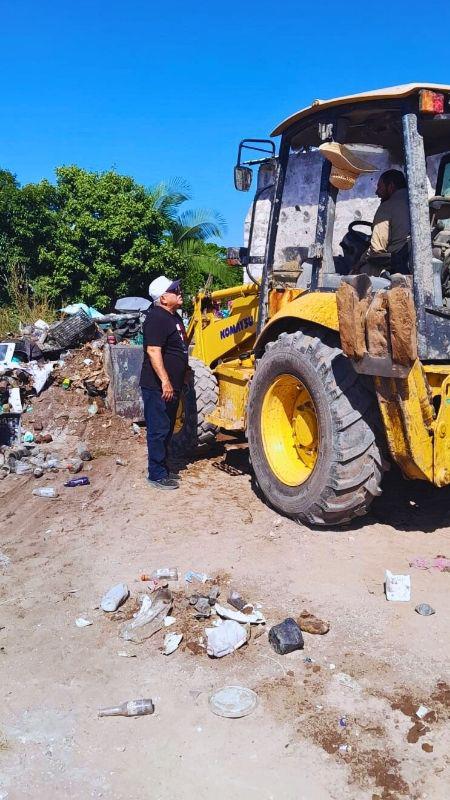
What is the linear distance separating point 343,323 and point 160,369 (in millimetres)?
2177

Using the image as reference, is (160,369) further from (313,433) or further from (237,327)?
(313,433)

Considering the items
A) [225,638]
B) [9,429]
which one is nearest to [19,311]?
[9,429]

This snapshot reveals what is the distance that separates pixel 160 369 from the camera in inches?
220

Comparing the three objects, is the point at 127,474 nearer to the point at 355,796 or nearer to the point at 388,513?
the point at 388,513

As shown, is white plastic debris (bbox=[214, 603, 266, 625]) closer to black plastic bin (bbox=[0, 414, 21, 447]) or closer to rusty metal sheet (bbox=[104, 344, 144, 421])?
black plastic bin (bbox=[0, 414, 21, 447])

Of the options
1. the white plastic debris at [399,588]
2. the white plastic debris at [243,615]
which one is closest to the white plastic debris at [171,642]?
the white plastic debris at [243,615]

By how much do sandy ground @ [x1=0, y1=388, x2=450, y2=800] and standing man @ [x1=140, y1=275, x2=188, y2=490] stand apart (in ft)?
1.98

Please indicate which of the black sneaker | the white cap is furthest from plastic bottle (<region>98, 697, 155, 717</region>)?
the white cap

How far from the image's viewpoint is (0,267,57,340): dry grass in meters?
11.2

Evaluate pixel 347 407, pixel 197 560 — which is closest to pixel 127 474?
pixel 197 560

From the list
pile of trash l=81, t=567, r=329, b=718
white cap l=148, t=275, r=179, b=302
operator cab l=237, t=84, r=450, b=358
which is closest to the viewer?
pile of trash l=81, t=567, r=329, b=718

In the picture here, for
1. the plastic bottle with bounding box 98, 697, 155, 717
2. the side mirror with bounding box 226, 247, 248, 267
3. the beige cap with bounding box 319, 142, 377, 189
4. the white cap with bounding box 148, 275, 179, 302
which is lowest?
the plastic bottle with bounding box 98, 697, 155, 717

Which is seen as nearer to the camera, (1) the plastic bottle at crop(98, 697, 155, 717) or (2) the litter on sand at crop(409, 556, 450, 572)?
(1) the plastic bottle at crop(98, 697, 155, 717)

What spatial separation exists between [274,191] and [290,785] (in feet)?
13.5
